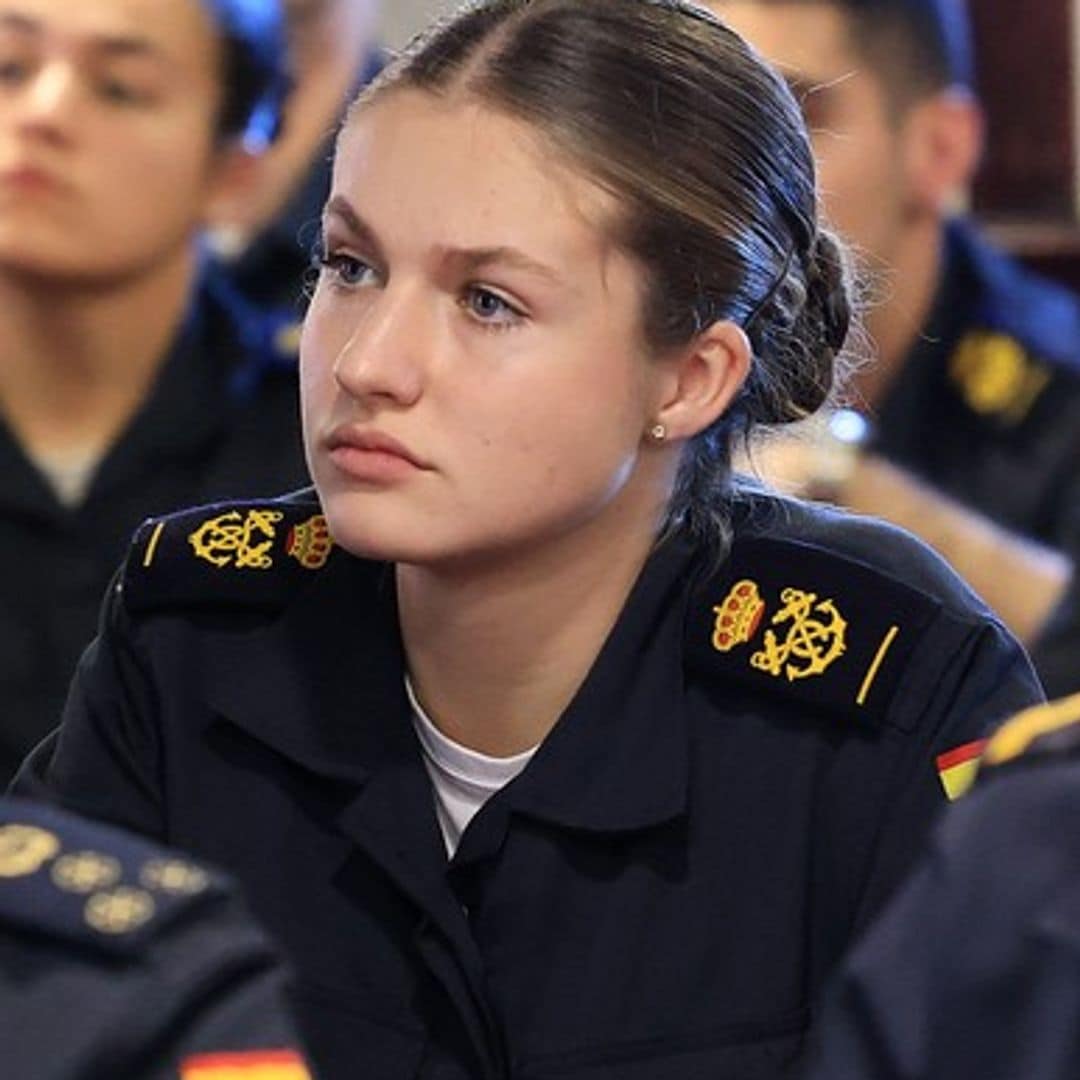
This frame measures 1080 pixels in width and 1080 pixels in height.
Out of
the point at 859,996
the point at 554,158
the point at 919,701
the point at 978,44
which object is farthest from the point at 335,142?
the point at 978,44

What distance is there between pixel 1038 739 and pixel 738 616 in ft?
2.27

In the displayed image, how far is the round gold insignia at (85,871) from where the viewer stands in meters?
1.07

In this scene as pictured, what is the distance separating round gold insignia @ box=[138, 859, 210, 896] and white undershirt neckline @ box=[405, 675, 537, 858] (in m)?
0.71

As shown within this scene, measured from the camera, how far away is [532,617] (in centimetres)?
182

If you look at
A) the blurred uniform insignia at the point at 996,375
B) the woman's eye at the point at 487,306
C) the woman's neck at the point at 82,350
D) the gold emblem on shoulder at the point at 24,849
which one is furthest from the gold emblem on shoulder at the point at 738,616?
the blurred uniform insignia at the point at 996,375

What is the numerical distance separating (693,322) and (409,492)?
207 mm

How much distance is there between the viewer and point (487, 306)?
5.59 ft

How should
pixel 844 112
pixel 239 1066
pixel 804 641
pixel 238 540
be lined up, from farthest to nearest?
1. pixel 844 112
2. pixel 238 540
3. pixel 804 641
4. pixel 239 1066

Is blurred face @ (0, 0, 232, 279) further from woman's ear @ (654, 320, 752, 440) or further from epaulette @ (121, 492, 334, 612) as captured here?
woman's ear @ (654, 320, 752, 440)

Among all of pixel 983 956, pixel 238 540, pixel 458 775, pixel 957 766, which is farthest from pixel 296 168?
pixel 983 956

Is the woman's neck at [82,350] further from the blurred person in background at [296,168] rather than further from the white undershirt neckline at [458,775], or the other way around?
the white undershirt neckline at [458,775]

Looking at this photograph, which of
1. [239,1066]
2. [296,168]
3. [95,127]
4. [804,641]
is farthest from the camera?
[296,168]

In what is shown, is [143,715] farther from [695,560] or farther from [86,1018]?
[86,1018]

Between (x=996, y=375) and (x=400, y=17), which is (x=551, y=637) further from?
(x=400, y=17)
